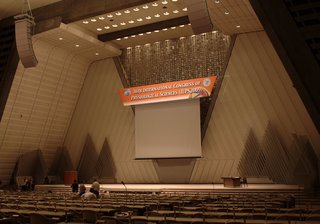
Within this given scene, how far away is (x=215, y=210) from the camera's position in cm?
706

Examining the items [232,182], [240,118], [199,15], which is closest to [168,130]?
[240,118]

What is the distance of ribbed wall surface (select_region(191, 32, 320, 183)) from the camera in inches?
676

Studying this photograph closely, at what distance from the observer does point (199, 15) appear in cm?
816

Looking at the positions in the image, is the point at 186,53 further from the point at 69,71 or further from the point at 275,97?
the point at 69,71

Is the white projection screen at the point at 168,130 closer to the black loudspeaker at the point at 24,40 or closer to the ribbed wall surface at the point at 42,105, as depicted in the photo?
the ribbed wall surface at the point at 42,105

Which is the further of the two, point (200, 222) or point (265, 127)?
point (265, 127)

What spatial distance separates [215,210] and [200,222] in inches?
61.6

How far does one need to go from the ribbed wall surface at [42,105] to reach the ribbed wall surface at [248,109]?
9.15 m

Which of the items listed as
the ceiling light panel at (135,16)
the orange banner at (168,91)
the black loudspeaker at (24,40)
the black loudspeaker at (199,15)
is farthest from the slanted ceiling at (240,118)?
the black loudspeaker at (24,40)

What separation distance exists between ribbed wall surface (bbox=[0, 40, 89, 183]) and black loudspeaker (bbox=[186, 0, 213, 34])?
12388mm

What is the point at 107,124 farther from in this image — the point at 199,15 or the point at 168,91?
the point at 199,15

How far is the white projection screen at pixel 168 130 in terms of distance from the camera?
1859 cm

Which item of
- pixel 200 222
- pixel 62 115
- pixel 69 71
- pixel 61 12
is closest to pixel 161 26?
pixel 61 12

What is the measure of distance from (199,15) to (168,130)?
11.6m
